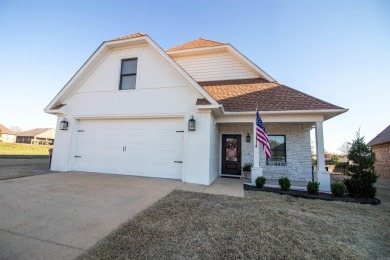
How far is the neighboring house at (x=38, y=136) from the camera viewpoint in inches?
2035

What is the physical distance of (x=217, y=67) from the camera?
34.6 ft

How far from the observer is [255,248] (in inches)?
97.0

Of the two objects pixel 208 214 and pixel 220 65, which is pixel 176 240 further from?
pixel 220 65

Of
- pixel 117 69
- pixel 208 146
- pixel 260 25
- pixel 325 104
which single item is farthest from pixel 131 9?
pixel 325 104

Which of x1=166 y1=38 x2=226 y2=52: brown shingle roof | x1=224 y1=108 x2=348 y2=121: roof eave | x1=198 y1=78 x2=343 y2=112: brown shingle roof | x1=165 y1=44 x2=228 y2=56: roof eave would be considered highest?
x1=166 y1=38 x2=226 y2=52: brown shingle roof

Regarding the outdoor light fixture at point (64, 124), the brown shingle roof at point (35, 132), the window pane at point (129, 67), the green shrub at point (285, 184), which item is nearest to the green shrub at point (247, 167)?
the green shrub at point (285, 184)

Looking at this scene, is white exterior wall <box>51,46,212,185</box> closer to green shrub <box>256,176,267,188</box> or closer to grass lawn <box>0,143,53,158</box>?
green shrub <box>256,176,267,188</box>

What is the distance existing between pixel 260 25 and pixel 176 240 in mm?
11067

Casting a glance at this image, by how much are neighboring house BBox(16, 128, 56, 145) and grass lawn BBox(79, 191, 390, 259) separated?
210 ft

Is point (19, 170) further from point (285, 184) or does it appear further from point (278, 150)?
point (278, 150)

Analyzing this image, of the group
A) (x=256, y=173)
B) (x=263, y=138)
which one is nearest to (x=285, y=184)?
(x=256, y=173)

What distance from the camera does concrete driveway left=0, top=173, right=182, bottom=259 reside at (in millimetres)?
2297

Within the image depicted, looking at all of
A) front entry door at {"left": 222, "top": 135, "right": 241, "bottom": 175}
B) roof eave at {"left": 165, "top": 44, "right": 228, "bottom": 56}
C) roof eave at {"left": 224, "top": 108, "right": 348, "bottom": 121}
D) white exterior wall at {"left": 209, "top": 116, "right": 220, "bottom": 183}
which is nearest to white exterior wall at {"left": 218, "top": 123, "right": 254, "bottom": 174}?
front entry door at {"left": 222, "top": 135, "right": 241, "bottom": 175}

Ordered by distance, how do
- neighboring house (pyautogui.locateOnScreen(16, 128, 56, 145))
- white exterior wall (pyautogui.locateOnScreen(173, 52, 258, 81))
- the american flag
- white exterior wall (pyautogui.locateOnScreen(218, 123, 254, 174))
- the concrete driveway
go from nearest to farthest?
the concrete driveway → the american flag → white exterior wall (pyautogui.locateOnScreen(218, 123, 254, 174)) → white exterior wall (pyautogui.locateOnScreen(173, 52, 258, 81)) → neighboring house (pyautogui.locateOnScreen(16, 128, 56, 145))
